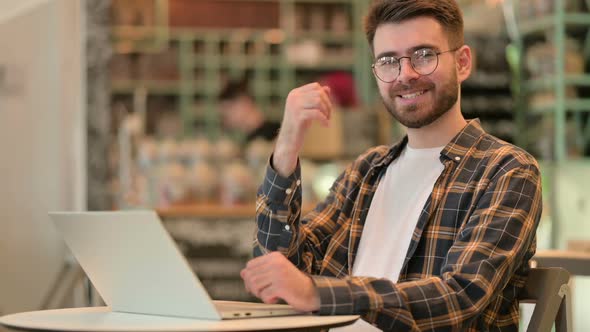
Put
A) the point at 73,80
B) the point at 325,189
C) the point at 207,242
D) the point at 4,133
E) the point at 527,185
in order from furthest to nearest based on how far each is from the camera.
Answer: the point at 325,189, the point at 207,242, the point at 73,80, the point at 4,133, the point at 527,185

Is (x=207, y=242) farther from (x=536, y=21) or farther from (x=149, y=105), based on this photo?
(x=149, y=105)

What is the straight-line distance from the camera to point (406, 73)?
184 cm

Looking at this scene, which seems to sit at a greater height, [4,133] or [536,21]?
[536,21]

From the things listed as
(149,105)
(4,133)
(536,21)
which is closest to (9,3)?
(4,133)

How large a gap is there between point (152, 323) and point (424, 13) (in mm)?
869

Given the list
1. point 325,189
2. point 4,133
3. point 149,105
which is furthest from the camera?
point 149,105

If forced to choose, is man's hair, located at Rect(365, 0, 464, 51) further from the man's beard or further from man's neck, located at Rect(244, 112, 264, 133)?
man's neck, located at Rect(244, 112, 264, 133)

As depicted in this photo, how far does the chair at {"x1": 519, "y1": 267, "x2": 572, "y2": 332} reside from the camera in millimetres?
1653

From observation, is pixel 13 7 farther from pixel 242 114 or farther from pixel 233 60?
pixel 233 60

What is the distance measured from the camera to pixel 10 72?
3.34 metres

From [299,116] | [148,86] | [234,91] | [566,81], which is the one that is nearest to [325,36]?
[148,86]

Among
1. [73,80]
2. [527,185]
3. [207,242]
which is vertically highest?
[73,80]

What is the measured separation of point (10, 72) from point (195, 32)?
583 centimetres

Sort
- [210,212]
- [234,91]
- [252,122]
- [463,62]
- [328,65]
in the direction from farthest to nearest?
[328,65] → [234,91] → [252,122] → [210,212] → [463,62]
